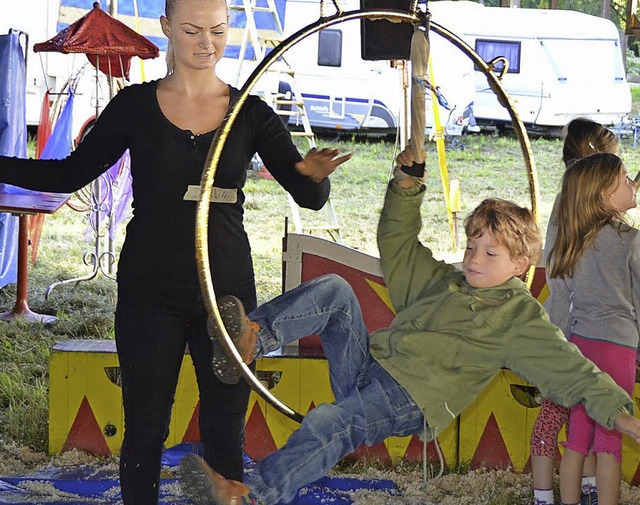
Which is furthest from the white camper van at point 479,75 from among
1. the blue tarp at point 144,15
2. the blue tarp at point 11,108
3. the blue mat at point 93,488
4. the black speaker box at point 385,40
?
the blue mat at point 93,488

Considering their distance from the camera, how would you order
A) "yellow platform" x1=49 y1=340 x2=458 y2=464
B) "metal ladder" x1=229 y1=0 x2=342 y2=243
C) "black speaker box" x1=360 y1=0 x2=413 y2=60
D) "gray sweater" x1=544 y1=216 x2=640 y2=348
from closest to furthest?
"gray sweater" x1=544 y1=216 x2=640 y2=348 → "yellow platform" x1=49 y1=340 x2=458 y2=464 → "black speaker box" x1=360 y1=0 x2=413 y2=60 → "metal ladder" x1=229 y1=0 x2=342 y2=243

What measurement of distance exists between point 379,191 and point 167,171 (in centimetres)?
793

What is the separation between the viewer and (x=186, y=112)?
2367mm

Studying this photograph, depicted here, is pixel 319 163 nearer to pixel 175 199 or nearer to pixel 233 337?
pixel 175 199

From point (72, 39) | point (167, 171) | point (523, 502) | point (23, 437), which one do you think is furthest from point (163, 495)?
point (72, 39)

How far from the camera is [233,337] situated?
7.59ft

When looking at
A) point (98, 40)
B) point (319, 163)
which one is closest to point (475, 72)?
point (98, 40)

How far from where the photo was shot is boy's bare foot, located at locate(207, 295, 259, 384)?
2.30 metres

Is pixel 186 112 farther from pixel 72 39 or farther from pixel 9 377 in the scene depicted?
pixel 72 39

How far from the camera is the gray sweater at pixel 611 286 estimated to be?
305 cm

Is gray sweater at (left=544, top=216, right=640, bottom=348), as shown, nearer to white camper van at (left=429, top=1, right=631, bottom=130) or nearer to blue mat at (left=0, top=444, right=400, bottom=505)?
blue mat at (left=0, top=444, right=400, bottom=505)

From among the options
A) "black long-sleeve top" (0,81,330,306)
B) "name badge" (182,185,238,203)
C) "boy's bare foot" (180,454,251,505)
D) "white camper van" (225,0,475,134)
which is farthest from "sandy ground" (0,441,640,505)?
"white camper van" (225,0,475,134)

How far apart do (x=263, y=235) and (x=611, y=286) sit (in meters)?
5.38

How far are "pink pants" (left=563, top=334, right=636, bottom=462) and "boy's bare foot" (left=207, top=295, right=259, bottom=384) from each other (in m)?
1.22
